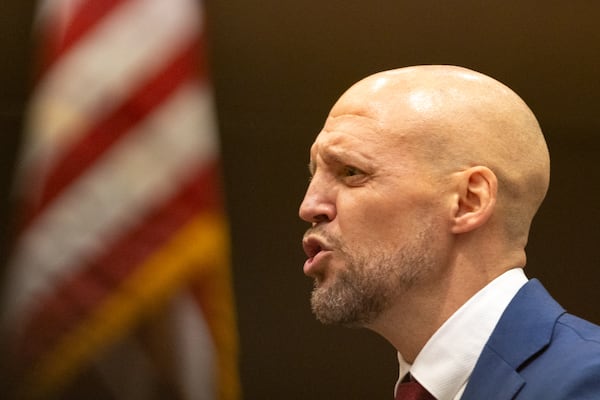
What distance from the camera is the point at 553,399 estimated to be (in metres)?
1.11

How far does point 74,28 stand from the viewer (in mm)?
1660

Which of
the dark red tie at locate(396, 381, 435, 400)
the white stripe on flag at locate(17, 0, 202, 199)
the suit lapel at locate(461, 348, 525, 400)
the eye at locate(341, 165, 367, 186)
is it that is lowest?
the dark red tie at locate(396, 381, 435, 400)

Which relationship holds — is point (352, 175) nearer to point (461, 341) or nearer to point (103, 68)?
point (461, 341)

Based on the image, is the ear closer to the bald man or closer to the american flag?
the bald man

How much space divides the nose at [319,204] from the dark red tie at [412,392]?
9.1 inches

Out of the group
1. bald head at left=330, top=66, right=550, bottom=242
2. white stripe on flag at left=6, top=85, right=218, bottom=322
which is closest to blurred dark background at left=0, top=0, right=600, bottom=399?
white stripe on flag at left=6, top=85, right=218, bottom=322

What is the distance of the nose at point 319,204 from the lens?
132 cm

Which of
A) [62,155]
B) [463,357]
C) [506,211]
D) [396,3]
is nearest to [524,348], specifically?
[463,357]

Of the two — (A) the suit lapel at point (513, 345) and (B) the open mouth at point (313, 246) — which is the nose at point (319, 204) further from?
(A) the suit lapel at point (513, 345)

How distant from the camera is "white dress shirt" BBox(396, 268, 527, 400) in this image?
1.25 meters

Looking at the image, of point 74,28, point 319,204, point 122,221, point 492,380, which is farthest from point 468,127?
point 74,28

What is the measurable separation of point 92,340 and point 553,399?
71cm

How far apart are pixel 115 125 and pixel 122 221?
0.51 feet

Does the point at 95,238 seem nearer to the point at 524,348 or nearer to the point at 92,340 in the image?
the point at 92,340
